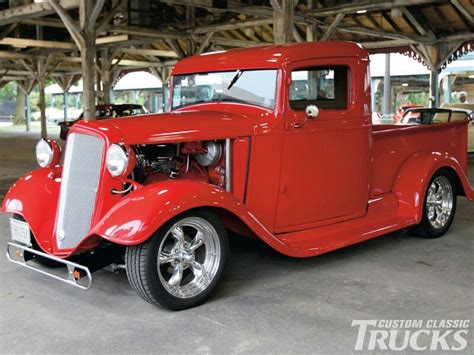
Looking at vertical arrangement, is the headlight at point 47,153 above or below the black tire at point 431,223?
above

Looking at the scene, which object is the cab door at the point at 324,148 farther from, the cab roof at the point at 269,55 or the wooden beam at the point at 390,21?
the wooden beam at the point at 390,21

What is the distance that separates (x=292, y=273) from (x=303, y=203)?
56 cm

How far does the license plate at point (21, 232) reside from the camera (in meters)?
3.97

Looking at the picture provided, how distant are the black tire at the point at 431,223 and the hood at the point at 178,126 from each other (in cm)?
218

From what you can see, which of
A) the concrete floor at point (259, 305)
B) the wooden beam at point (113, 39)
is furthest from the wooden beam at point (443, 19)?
the concrete floor at point (259, 305)

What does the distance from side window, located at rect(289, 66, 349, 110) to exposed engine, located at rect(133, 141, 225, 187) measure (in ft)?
2.53

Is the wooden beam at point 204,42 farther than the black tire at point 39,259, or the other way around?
the wooden beam at point 204,42

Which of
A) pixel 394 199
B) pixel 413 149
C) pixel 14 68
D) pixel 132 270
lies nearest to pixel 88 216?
pixel 132 270

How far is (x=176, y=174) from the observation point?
4.06 metres

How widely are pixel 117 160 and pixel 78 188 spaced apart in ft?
1.63

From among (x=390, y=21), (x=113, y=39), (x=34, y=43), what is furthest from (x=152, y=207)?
(x=390, y=21)

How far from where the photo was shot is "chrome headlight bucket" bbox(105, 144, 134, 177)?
3.42 meters

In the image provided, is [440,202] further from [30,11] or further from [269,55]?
[30,11]

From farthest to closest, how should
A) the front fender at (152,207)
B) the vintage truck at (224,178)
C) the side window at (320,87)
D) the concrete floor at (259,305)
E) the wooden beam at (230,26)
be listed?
the wooden beam at (230,26), the side window at (320,87), the vintage truck at (224,178), the front fender at (152,207), the concrete floor at (259,305)
